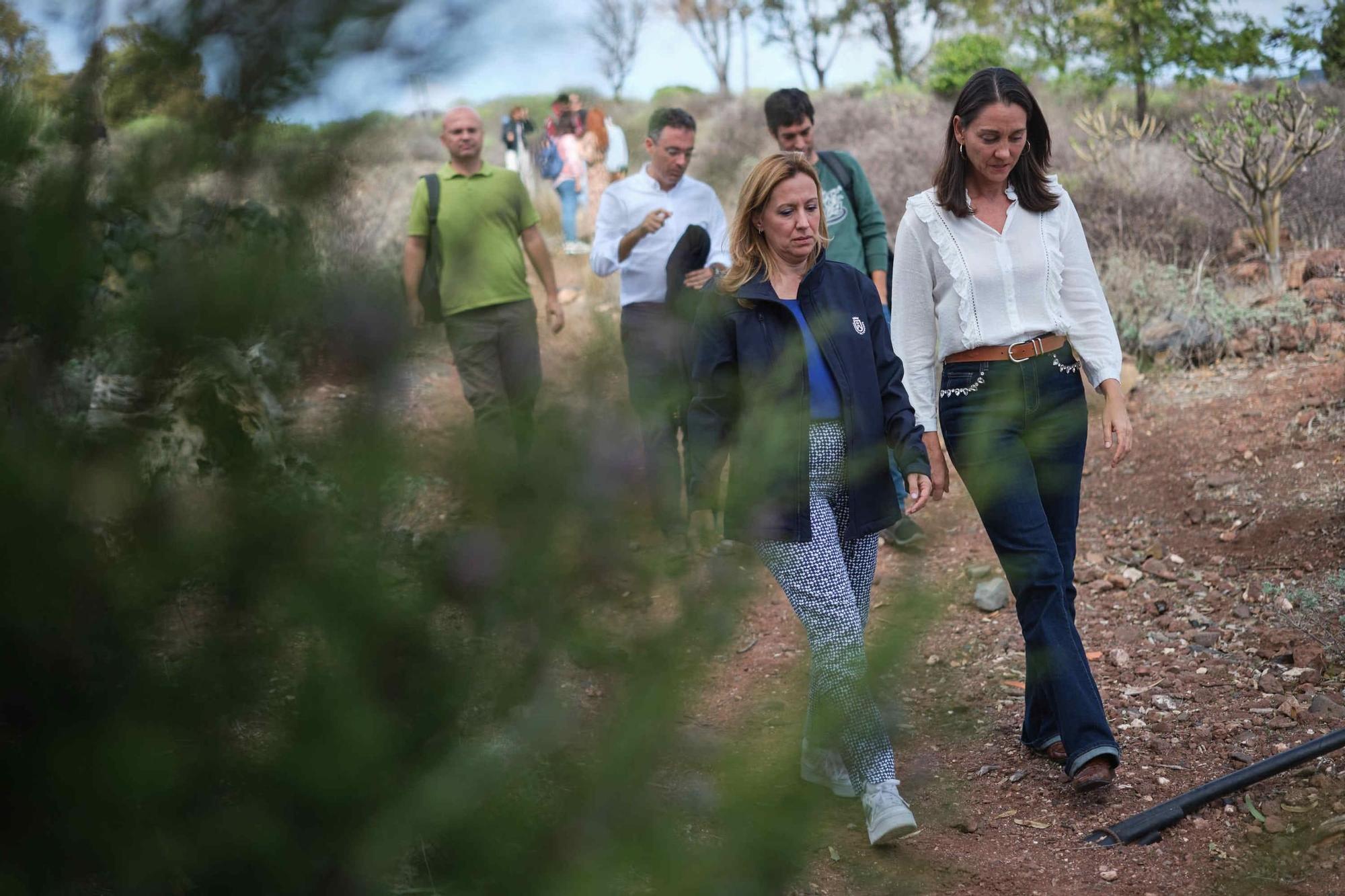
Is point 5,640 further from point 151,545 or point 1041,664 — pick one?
point 1041,664

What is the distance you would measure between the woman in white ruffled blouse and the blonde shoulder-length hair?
1.17 ft

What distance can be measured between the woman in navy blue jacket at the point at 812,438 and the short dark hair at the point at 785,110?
169 cm

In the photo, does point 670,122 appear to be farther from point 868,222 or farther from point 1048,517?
point 1048,517

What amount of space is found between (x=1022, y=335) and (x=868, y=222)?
7.41ft

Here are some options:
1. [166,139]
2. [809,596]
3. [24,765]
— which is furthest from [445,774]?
[809,596]

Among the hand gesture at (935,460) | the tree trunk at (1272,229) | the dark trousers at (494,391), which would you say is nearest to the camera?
the dark trousers at (494,391)

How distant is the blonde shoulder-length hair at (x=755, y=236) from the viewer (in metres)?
3.51

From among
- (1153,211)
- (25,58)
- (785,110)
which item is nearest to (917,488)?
(785,110)

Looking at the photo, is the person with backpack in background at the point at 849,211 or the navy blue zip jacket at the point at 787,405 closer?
the navy blue zip jacket at the point at 787,405

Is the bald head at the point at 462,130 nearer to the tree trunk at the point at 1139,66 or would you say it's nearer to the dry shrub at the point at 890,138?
the dry shrub at the point at 890,138

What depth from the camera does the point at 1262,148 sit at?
32.8 ft

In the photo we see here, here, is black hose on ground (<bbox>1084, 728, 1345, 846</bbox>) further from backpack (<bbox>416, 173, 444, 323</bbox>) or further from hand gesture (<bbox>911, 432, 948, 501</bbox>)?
backpack (<bbox>416, 173, 444, 323</bbox>)

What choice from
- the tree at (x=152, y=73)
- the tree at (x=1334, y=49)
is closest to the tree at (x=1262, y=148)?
the tree at (x=1334, y=49)

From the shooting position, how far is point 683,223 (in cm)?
575
